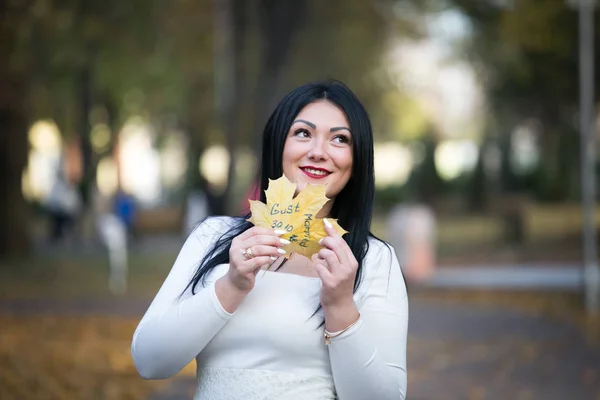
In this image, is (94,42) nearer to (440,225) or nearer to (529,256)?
(529,256)

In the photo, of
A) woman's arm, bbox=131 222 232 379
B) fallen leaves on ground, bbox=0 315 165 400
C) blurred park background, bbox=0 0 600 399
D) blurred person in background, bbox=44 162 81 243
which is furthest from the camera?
blurred person in background, bbox=44 162 81 243

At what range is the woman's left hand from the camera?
Result: 293 centimetres

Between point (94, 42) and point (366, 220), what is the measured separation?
2231 cm

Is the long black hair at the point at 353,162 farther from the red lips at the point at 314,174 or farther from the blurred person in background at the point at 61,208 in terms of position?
the blurred person in background at the point at 61,208

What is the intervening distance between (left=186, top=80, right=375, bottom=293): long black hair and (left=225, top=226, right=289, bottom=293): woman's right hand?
0.87ft

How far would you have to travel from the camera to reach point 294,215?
302 cm

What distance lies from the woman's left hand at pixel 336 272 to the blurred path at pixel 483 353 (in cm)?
665

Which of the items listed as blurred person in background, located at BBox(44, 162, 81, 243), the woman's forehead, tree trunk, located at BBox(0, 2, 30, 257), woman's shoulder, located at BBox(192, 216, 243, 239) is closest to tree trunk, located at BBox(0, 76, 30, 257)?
tree trunk, located at BBox(0, 2, 30, 257)

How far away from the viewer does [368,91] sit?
156ft

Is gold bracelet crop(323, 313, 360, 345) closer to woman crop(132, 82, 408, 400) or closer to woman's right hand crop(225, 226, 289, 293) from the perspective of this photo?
woman crop(132, 82, 408, 400)

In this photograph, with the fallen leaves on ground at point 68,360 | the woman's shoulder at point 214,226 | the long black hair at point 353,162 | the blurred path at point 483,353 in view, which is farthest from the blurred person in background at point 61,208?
the long black hair at point 353,162

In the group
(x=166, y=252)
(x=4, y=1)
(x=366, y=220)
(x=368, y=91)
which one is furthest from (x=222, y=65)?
(x=366, y=220)

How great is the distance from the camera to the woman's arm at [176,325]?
3035mm

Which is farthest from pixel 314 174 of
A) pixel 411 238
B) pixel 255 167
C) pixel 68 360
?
pixel 255 167
